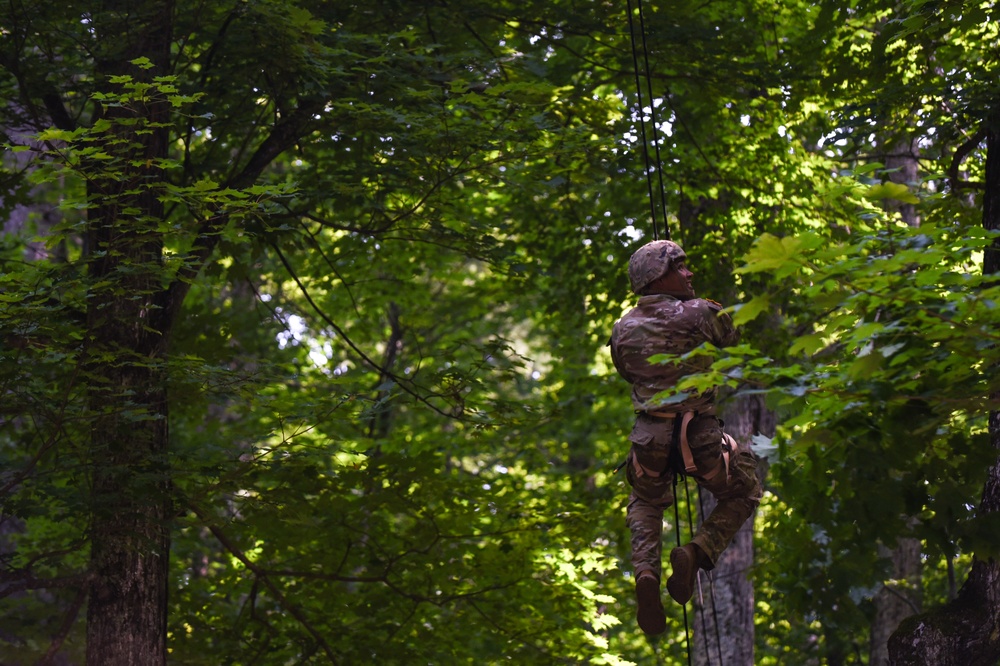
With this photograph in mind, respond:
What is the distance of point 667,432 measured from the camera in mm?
5262

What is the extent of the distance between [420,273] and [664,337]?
713 cm

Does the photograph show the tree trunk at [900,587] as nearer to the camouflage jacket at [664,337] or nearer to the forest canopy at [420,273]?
the forest canopy at [420,273]

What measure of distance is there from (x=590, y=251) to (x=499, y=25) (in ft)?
9.31

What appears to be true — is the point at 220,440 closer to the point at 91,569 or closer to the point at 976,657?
the point at 91,569

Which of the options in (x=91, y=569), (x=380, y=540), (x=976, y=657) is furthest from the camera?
(x=380, y=540)

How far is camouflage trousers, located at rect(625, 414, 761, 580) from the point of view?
205 inches

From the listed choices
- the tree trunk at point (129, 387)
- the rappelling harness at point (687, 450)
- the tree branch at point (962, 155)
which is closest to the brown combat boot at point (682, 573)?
the rappelling harness at point (687, 450)

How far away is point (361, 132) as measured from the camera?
8156mm

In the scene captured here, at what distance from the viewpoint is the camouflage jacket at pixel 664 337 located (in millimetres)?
5223

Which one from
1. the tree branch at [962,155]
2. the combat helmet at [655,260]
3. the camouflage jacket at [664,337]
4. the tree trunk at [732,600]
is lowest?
the camouflage jacket at [664,337]

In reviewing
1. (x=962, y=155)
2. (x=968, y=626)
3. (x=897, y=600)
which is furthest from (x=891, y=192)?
(x=897, y=600)

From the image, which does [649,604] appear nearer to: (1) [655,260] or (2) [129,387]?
(1) [655,260]

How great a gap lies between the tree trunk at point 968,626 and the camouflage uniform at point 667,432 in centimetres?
180

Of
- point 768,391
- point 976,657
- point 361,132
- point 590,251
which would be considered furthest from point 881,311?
point 590,251
